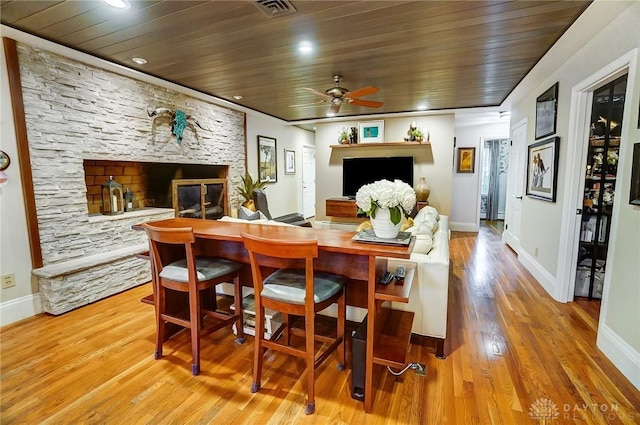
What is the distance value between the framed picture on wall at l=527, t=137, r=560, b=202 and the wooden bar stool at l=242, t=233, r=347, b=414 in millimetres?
2921

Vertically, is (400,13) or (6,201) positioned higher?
(400,13)

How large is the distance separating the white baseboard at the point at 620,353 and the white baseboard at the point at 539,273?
3.20 feet

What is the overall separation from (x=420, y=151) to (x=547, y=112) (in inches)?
95.2

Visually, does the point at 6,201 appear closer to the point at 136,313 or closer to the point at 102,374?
the point at 136,313

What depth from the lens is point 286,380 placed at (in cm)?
193

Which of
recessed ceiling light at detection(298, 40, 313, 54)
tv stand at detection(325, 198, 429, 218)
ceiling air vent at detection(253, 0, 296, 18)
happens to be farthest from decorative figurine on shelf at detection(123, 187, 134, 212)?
tv stand at detection(325, 198, 429, 218)

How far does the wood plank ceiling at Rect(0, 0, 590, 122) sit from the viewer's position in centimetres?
211

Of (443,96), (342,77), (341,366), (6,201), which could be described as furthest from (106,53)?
(443,96)

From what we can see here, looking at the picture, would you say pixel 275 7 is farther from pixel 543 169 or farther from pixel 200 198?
pixel 543 169

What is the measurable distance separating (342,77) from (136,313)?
3325mm

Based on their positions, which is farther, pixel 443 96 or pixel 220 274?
pixel 443 96

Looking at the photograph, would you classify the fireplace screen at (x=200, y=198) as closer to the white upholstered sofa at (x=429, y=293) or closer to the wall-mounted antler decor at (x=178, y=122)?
the wall-mounted antler decor at (x=178, y=122)

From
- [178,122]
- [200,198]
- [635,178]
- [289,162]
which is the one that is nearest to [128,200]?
[200,198]

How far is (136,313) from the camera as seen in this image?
281cm
